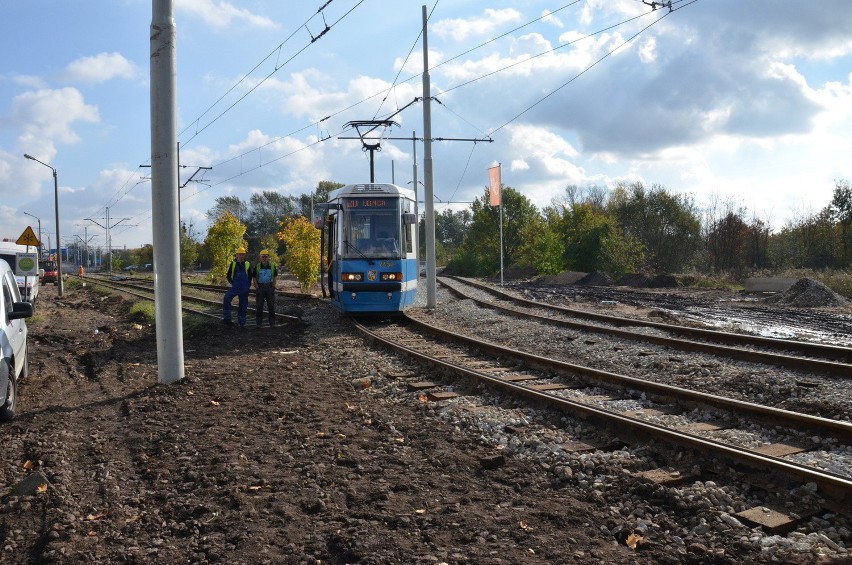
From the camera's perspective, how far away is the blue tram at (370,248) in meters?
16.0

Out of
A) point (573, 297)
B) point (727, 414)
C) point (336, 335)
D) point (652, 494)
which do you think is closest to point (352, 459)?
point (652, 494)

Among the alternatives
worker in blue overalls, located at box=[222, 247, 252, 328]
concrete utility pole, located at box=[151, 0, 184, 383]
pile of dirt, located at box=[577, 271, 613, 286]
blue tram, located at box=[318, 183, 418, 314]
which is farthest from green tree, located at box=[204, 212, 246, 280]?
concrete utility pole, located at box=[151, 0, 184, 383]

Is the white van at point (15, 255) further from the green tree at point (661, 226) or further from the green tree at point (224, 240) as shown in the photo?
the green tree at point (661, 226)

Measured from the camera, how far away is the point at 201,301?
25688 millimetres

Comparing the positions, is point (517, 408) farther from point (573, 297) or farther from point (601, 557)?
point (573, 297)

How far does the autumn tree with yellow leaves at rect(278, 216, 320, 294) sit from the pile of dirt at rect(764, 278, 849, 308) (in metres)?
17.9

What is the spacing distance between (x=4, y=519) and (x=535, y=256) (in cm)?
4621

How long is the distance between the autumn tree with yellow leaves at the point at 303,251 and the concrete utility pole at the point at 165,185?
21.1 metres

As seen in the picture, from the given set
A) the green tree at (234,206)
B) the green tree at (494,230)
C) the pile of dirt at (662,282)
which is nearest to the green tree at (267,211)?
the green tree at (234,206)

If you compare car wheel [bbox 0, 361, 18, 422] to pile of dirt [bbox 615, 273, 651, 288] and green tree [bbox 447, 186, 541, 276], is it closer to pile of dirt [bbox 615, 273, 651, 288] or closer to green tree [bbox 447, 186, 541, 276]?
pile of dirt [bbox 615, 273, 651, 288]

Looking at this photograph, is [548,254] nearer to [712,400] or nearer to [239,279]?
[239,279]

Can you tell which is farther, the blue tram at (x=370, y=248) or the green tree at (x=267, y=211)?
the green tree at (x=267, y=211)

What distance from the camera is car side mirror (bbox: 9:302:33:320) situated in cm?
851

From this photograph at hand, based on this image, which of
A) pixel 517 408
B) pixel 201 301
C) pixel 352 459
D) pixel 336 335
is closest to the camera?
pixel 352 459
